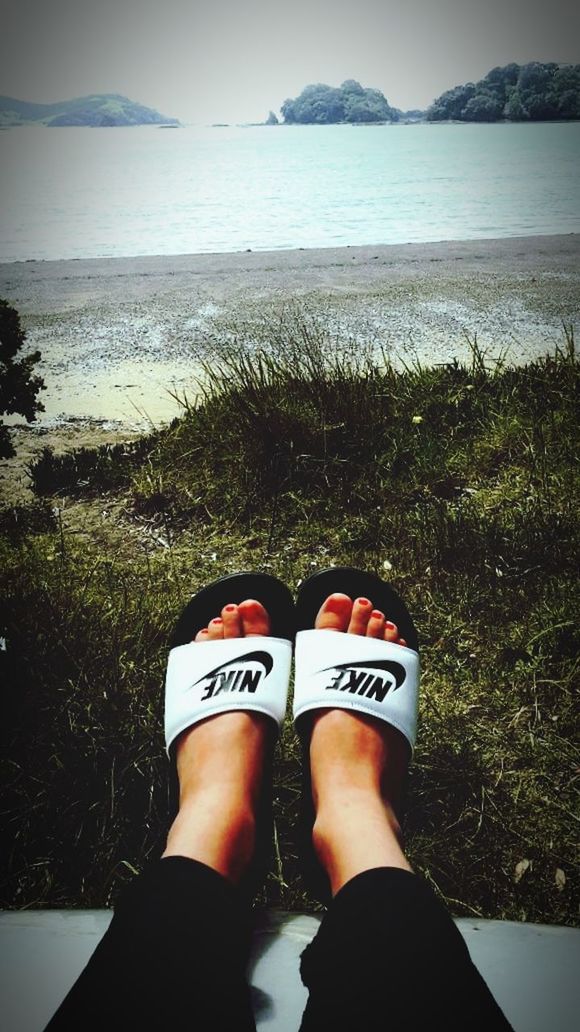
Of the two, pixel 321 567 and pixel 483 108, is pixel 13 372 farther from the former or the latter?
pixel 483 108

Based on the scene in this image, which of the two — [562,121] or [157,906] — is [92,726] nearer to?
[157,906]

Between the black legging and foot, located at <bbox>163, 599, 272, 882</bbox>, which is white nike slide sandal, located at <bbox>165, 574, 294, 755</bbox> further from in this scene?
the black legging

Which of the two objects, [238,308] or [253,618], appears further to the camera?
[238,308]

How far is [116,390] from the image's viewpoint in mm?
3279

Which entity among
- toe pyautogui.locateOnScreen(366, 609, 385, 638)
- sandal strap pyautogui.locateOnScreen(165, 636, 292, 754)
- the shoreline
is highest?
the shoreline

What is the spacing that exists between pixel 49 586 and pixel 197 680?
0.68 meters

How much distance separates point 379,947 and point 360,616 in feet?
2.82

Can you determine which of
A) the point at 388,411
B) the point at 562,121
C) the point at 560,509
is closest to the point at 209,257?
the point at 562,121

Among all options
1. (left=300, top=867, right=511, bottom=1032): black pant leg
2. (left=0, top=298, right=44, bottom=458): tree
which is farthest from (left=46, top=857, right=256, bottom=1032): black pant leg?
(left=0, top=298, right=44, bottom=458): tree

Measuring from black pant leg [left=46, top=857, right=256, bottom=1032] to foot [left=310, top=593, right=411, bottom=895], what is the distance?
24 centimetres

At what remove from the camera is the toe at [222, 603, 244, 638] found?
5.29 feet

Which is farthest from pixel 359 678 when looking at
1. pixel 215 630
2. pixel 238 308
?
pixel 238 308

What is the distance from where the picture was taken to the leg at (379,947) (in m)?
0.77

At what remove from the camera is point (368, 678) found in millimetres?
1498
